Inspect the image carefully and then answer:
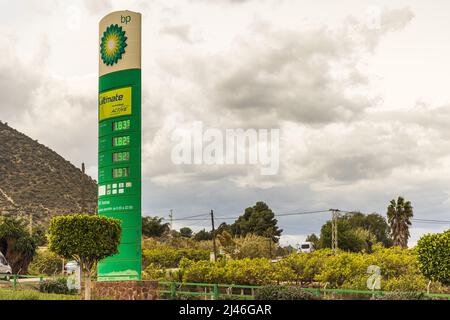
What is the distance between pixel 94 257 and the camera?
30.5 meters

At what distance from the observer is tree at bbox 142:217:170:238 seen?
370 ft

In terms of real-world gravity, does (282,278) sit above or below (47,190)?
below

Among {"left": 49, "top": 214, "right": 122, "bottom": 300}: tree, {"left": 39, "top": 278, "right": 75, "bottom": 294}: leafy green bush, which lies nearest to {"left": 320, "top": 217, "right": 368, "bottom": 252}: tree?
{"left": 39, "top": 278, "right": 75, "bottom": 294}: leafy green bush

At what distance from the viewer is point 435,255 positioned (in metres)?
27.6

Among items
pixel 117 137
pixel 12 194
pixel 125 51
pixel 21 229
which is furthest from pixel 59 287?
Answer: pixel 12 194

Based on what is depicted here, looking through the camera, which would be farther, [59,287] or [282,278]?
[282,278]

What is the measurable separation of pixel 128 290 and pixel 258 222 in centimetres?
8341

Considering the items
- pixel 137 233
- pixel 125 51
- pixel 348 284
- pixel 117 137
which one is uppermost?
pixel 125 51

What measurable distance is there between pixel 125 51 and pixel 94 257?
471 inches

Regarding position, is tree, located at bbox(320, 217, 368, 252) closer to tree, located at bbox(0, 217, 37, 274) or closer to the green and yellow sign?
tree, located at bbox(0, 217, 37, 274)

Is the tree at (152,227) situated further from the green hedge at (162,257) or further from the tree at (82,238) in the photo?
the tree at (82,238)

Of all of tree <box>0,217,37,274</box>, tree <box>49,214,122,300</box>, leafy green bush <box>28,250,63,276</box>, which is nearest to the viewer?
tree <box>49,214,122,300</box>

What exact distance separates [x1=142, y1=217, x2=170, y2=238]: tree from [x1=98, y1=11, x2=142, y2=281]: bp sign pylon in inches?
3051
